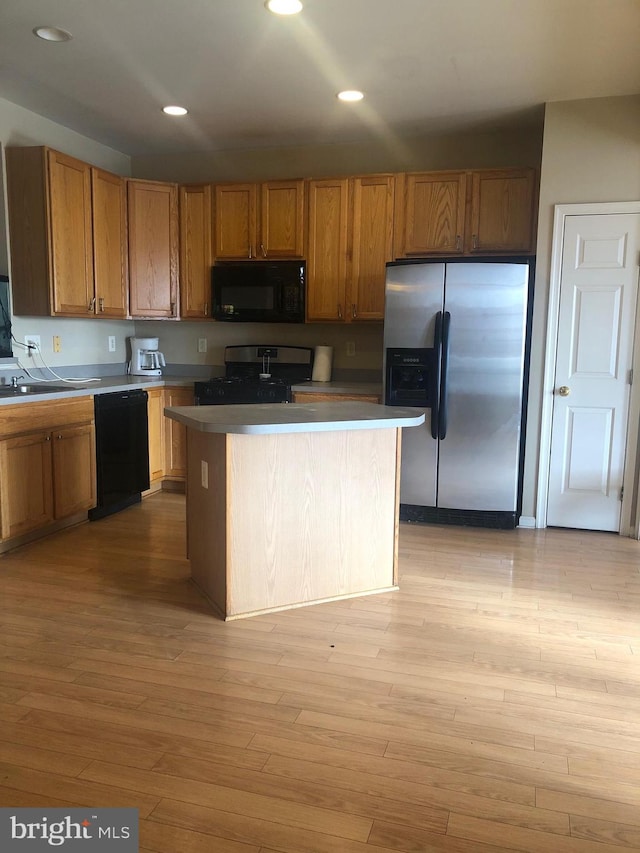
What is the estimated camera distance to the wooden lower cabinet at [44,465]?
3.49 metres

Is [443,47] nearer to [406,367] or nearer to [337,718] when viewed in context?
[406,367]

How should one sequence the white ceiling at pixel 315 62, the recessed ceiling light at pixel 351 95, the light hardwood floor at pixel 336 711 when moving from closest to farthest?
the light hardwood floor at pixel 336 711, the white ceiling at pixel 315 62, the recessed ceiling light at pixel 351 95

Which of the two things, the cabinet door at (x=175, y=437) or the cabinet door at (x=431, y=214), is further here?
the cabinet door at (x=175, y=437)

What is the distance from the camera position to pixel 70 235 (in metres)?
4.26

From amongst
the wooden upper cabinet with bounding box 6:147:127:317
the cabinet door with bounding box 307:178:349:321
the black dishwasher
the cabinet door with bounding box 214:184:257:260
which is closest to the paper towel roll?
the cabinet door with bounding box 307:178:349:321

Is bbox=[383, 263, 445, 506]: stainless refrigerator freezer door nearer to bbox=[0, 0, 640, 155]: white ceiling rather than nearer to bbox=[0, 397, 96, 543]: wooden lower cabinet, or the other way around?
bbox=[0, 0, 640, 155]: white ceiling

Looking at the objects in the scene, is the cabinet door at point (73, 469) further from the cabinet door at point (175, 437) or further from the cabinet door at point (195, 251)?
the cabinet door at point (195, 251)

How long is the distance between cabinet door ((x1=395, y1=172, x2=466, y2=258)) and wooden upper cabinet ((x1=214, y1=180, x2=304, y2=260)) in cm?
→ 77

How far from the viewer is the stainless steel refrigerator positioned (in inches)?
162

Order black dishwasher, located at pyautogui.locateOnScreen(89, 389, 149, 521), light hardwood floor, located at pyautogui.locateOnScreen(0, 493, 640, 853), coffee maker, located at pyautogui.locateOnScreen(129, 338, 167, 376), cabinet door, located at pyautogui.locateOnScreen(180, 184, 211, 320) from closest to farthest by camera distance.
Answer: light hardwood floor, located at pyautogui.locateOnScreen(0, 493, 640, 853)
black dishwasher, located at pyautogui.locateOnScreen(89, 389, 149, 521)
cabinet door, located at pyautogui.locateOnScreen(180, 184, 211, 320)
coffee maker, located at pyautogui.locateOnScreen(129, 338, 167, 376)

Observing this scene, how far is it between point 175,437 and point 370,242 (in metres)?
2.07

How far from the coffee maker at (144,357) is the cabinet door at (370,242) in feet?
5.61

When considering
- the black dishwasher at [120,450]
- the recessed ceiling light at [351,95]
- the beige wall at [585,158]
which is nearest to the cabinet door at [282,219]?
the recessed ceiling light at [351,95]

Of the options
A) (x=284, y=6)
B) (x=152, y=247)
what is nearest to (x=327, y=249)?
(x=152, y=247)
